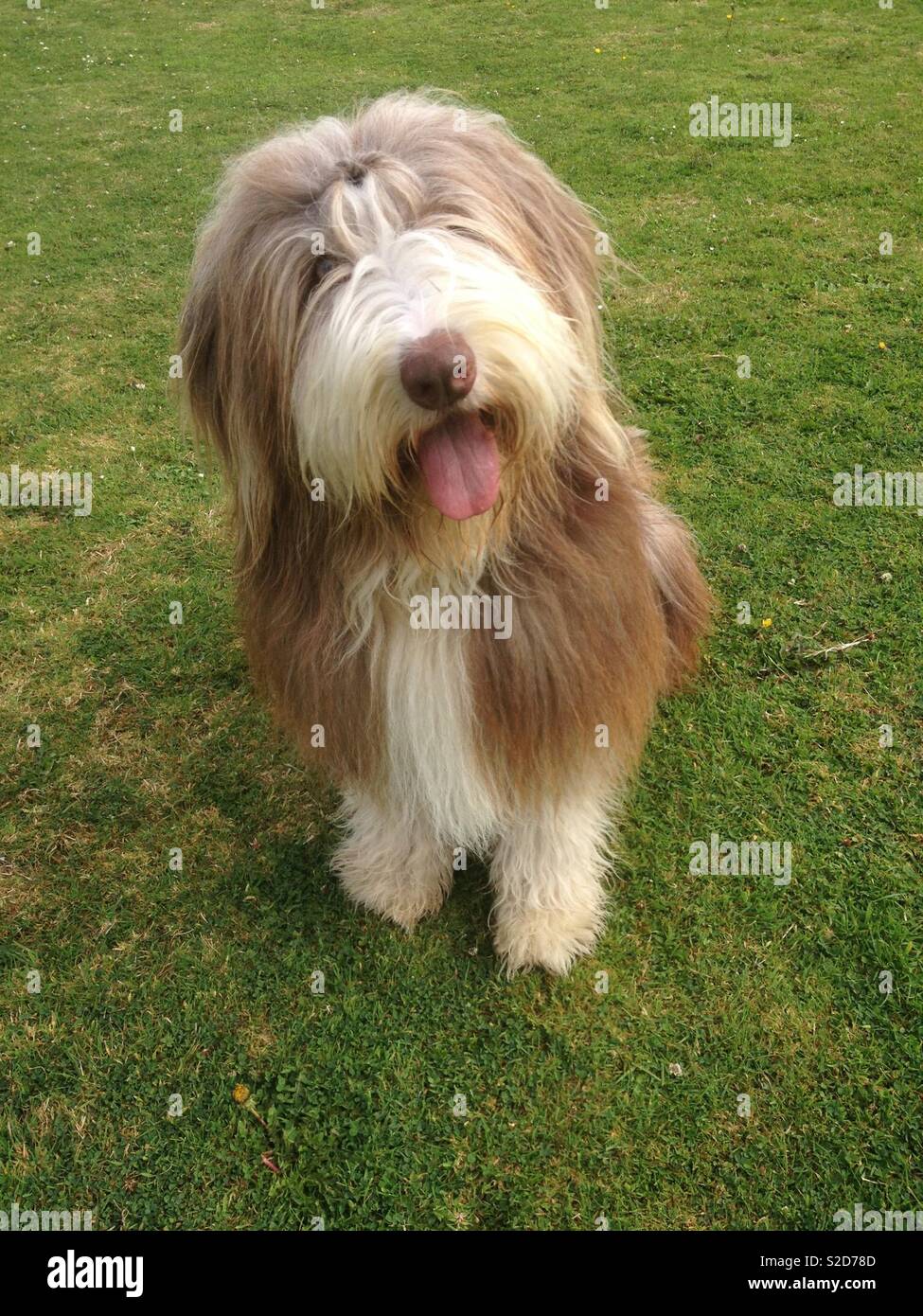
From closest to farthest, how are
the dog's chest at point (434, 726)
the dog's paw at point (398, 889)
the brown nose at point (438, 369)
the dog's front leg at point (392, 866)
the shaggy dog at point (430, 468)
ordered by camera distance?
the brown nose at point (438, 369)
the shaggy dog at point (430, 468)
the dog's chest at point (434, 726)
the dog's front leg at point (392, 866)
the dog's paw at point (398, 889)

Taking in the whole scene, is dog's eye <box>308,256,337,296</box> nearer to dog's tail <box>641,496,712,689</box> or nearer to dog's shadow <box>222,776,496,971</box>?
dog's tail <box>641,496,712,689</box>

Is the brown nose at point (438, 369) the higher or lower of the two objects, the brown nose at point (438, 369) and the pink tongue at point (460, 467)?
the higher

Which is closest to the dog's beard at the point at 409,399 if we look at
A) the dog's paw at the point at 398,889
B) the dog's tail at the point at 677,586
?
the dog's tail at the point at 677,586

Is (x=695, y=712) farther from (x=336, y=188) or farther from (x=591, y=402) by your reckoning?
(x=336, y=188)

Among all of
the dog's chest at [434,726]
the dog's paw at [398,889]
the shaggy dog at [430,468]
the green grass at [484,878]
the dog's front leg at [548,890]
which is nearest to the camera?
the shaggy dog at [430,468]

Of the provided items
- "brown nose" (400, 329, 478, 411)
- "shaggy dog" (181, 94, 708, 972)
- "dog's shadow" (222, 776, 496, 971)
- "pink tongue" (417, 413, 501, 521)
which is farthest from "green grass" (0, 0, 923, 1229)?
"brown nose" (400, 329, 478, 411)

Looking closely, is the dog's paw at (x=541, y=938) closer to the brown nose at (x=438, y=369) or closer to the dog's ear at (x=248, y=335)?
the dog's ear at (x=248, y=335)

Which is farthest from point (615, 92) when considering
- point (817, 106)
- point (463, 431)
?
point (463, 431)

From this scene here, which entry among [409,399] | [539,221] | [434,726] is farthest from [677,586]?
[409,399]

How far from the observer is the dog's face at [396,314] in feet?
6.04

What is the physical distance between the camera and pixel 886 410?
501 centimetres

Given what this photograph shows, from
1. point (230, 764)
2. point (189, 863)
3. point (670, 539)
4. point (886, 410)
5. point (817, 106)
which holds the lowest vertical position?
point (189, 863)

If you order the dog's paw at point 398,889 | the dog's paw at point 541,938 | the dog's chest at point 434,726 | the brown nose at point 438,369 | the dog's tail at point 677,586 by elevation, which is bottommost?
the dog's paw at point 541,938
